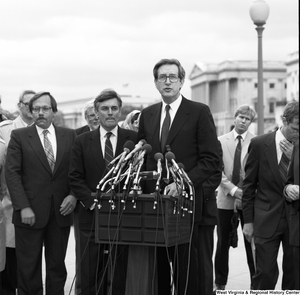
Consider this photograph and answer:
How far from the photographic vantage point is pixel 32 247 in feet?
24.6

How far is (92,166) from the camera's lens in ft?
23.8

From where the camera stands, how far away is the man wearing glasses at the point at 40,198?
7465 mm

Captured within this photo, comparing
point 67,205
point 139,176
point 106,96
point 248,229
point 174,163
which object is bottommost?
point 248,229

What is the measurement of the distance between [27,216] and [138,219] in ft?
6.37

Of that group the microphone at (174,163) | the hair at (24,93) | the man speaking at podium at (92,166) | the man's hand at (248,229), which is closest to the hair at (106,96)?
the man speaking at podium at (92,166)

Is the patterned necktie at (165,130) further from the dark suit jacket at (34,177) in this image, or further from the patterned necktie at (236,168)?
the patterned necktie at (236,168)

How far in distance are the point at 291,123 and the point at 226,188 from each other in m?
3.53

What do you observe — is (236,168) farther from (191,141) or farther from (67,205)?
(191,141)

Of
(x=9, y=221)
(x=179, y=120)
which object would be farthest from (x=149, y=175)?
(x=9, y=221)

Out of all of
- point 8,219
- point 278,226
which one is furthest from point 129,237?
point 8,219

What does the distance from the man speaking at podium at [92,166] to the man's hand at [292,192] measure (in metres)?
2.11

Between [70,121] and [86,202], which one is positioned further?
[70,121]

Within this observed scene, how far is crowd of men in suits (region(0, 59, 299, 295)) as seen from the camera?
6688 mm

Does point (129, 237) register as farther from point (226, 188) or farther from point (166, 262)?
point (226, 188)
